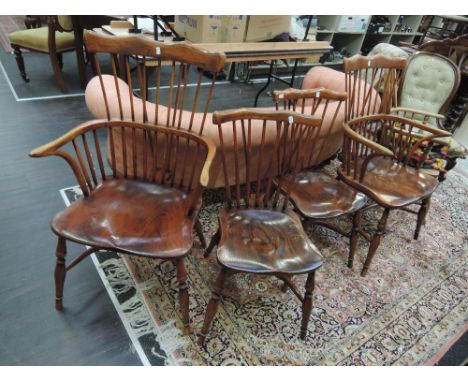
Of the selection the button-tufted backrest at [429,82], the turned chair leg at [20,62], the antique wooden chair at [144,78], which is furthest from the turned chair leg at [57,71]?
the button-tufted backrest at [429,82]

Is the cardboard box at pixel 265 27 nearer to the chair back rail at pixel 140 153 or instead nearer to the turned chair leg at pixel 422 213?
the chair back rail at pixel 140 153

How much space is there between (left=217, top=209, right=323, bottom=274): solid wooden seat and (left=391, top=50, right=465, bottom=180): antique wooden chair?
1.50m

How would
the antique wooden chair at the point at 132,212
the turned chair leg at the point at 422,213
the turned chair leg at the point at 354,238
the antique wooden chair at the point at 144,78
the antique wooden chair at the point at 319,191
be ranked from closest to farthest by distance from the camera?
1. the antique wooden chair at the point at 132,212
2. the antique wooden chair at the point at 144,78
3. the antique wooden chair at the point at 319,191
4. the turned chair leg at the point at 354,238
5. the turned chair leg at the point at 422,213

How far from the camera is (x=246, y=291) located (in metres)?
1.61

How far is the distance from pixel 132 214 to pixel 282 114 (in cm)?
72

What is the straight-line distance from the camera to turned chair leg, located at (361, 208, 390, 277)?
1636 mm

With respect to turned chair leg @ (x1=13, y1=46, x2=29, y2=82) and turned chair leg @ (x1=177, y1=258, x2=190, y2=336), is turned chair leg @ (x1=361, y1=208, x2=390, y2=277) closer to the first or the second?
turned chair leg @ (x1=177, y1=258, x2=190, y2=336)

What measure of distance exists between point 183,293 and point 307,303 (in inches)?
20.3

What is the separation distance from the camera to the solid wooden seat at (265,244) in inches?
47.2

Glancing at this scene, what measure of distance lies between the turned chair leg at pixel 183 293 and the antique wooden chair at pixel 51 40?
9.10ft

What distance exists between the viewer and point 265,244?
1.29 m

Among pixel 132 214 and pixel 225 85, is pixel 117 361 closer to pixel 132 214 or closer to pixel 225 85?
pixel 132 214

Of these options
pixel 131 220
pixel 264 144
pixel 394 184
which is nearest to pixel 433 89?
pixel 394 184

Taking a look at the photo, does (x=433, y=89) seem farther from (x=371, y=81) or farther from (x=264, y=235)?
(x=264, y=235)
